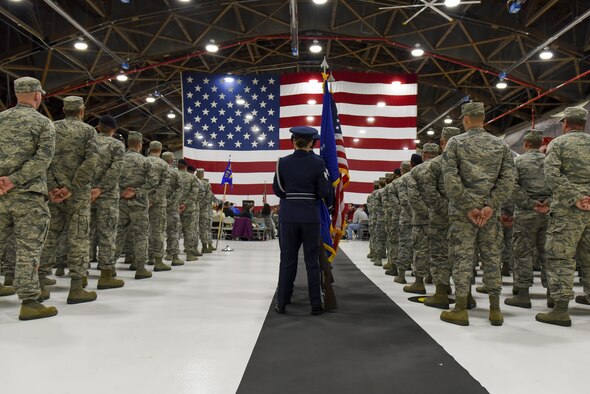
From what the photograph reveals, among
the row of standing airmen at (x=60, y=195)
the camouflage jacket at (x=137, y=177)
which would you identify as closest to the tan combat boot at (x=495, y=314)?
the row of standing airmen at (x=60, y=195)

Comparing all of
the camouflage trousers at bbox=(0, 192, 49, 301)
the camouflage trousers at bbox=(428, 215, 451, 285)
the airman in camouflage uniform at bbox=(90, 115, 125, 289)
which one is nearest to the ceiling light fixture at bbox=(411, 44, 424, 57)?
the camouflage trousers at bbox=(428, 215, 451, 285)

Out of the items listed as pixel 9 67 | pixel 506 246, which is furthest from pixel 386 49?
pixel 9 67

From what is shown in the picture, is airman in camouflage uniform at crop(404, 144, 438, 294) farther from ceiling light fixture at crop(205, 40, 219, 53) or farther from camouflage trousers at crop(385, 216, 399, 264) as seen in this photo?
ceiling light fixture at crop(205, 40, 219, 53)

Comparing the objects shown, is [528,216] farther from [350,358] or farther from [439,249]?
[350,358]

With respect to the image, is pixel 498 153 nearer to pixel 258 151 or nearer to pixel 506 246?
pixel 506 246

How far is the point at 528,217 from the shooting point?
3928 mm

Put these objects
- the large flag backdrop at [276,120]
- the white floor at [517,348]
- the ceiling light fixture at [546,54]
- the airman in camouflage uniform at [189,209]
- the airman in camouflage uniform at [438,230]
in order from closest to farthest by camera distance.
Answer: the white floor at [517,348] < the airman in camouflage uniform at [438,230] < the airman in camouflage uniform at [189,209] < the ceiling light fixture at [546,54] < the large flag backdrop at [276,120]

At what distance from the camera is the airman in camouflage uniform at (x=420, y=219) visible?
420 cm

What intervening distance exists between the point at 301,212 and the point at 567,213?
1977 mm

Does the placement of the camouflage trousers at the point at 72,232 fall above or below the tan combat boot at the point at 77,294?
above

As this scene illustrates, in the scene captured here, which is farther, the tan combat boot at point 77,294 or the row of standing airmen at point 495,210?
the tan combat boot at point 77,294

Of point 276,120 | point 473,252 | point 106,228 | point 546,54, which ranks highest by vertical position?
point 546,54

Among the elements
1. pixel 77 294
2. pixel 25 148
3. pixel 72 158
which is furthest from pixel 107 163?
pixel 77 294

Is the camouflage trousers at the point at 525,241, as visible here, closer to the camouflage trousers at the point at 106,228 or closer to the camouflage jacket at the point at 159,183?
the camouflage trousers at the point at 106,228
